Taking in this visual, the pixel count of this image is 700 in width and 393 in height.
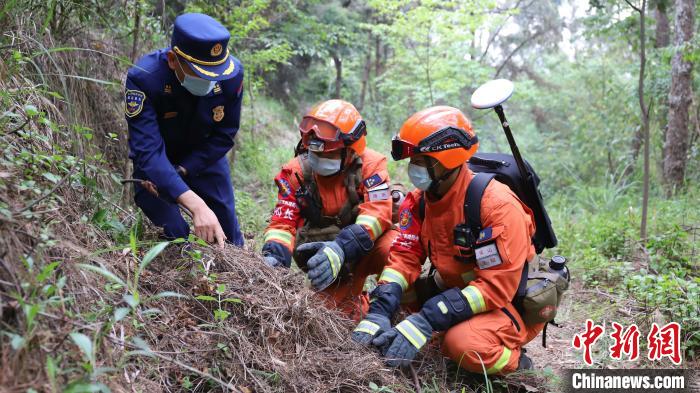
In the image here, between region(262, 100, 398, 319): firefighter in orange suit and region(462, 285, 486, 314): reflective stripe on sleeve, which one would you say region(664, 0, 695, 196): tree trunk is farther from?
region(462, 285, 486, 314): reflective stripe on sleeve

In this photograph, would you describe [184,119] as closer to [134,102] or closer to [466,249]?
[134,102]

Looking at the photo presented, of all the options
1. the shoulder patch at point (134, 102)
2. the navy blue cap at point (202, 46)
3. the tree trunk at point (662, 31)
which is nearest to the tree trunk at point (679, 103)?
the tree trunk at point (662, 31)

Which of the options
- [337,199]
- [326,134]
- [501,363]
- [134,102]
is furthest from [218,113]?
[501,363]

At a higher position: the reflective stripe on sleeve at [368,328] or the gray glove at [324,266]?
the gray glove at [324,266]

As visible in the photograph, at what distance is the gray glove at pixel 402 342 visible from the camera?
10.5ft

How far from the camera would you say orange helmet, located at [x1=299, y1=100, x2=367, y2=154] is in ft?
13.3

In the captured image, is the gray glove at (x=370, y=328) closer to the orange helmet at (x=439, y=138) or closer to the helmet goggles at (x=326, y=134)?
the orange helmet at (x=439, y=138)

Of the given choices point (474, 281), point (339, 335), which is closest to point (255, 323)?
point (339, 335)

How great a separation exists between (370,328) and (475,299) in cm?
66

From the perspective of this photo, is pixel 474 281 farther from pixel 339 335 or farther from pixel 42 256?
pixel 42 256

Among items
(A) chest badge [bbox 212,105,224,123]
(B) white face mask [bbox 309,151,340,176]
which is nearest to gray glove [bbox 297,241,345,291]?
(B) white face mask [bbox 309,151,340,176]

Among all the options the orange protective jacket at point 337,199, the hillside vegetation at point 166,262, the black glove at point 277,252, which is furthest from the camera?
the orange protective jacket at point 337,199

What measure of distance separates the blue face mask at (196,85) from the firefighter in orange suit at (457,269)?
122 cm

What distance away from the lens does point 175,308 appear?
2.68 m
